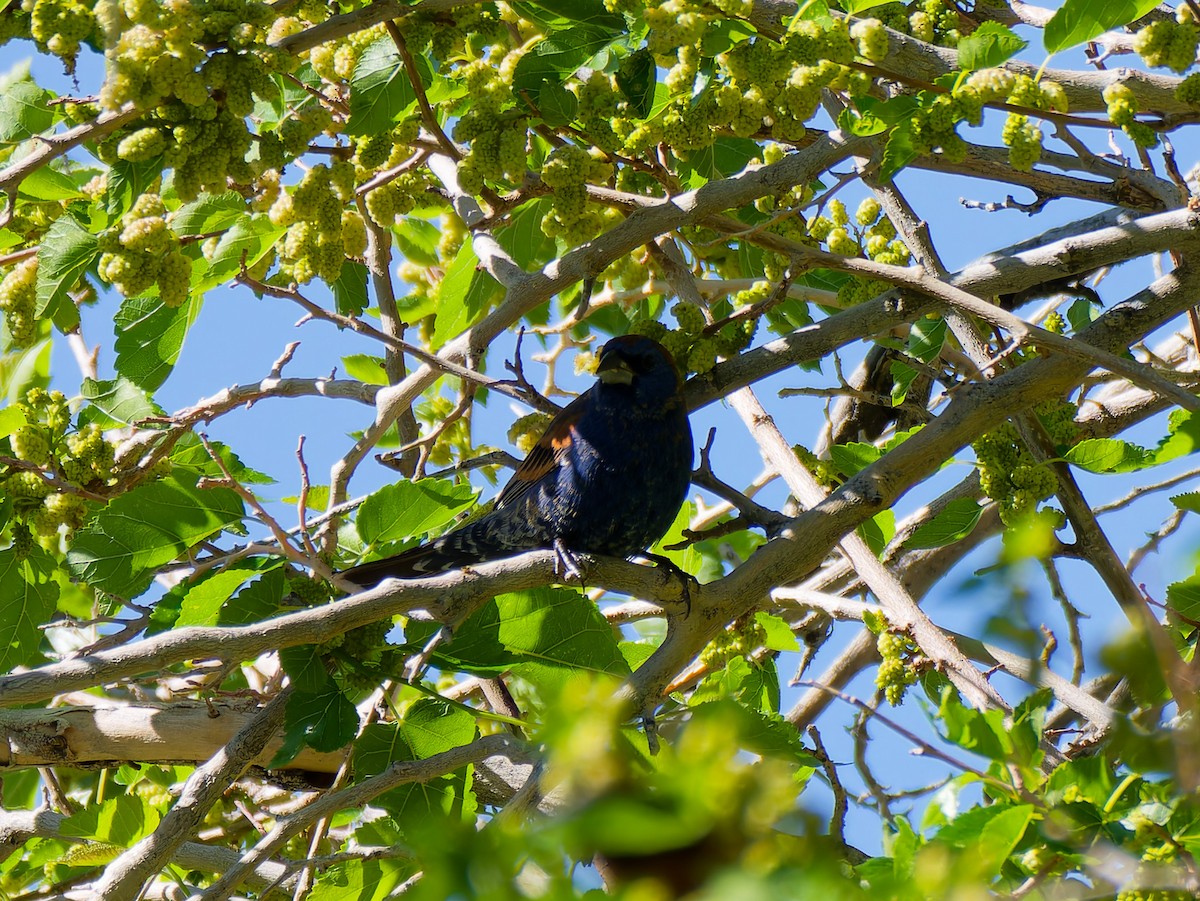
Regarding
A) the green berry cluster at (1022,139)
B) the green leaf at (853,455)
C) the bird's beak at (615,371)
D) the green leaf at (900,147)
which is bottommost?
the green leaf at (853,455)

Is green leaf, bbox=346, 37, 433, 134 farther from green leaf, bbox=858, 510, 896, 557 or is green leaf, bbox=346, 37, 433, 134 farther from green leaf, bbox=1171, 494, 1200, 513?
green leaf, bbox=1171, 494, 1200, 513

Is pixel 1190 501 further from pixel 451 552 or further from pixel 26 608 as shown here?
pixel 26 608

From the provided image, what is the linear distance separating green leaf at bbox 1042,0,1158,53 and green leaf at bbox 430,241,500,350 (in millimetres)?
1787

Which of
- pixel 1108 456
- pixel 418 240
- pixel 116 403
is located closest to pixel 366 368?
pixel 418 240

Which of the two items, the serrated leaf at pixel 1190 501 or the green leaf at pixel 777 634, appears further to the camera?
the green leaf at pixel 777 634

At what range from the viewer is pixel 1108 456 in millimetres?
2979

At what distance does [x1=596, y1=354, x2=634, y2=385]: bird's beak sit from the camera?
4031 millimetres

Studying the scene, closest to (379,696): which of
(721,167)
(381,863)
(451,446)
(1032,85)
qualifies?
(381,863)

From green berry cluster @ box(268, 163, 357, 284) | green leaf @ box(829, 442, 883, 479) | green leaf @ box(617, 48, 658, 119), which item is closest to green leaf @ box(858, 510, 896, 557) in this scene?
green leaf @ box(829, 442, 883, 479)

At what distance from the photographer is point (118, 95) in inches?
95.2

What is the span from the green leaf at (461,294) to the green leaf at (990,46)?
166cm

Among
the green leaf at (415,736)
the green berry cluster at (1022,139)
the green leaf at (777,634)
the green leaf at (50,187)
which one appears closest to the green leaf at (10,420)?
the green leaf at (50,187)

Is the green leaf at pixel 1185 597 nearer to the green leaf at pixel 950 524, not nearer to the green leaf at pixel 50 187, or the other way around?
the green leaf at pixel 950 524

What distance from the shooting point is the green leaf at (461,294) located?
12.2 feet
